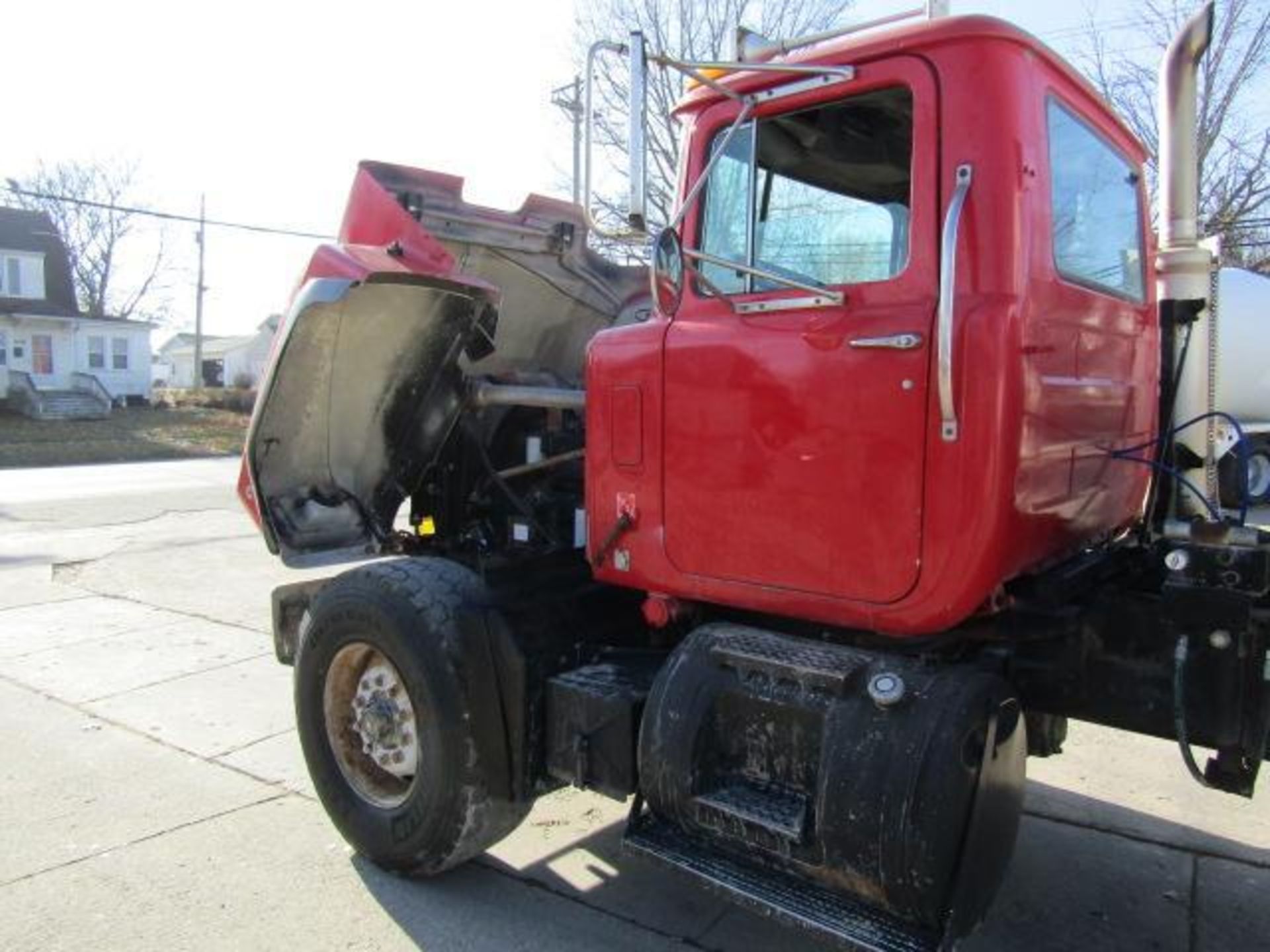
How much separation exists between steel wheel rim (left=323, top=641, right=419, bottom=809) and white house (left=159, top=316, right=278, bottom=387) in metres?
Answer: 59.8

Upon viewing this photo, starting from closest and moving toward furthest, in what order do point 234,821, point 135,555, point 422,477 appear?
point 234,821, point 422,477, point 135,555

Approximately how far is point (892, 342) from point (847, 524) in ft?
1.61

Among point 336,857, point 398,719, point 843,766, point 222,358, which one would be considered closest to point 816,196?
point 843,766

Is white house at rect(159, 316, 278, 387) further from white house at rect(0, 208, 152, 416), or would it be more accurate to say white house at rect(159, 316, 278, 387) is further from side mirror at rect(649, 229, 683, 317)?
side mirror at rect(649, 229, 683, 317)

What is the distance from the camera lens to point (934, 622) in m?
2.72

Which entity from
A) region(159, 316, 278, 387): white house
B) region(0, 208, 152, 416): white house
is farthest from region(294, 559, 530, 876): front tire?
region(159, 316, 278, 387): white house

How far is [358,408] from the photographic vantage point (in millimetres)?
4242

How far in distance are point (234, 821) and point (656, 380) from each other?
8.62ft

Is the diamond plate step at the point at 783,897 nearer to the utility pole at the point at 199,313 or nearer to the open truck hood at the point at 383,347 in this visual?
the open truck hood at the point at 383,347

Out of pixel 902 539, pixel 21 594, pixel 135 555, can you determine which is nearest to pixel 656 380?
pixel 902 539

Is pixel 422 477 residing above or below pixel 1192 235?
below

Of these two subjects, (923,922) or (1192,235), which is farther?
(1192,235)

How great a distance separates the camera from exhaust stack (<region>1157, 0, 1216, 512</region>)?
292 centimetres

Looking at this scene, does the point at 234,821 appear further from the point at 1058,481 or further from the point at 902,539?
the point at 1058,481
